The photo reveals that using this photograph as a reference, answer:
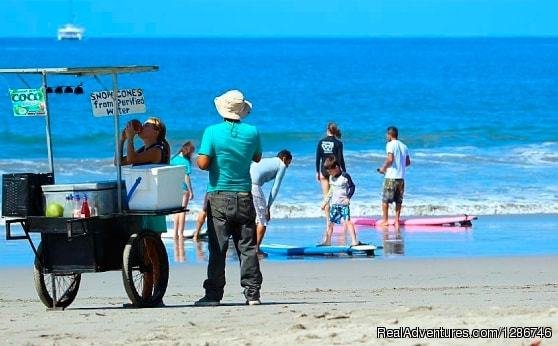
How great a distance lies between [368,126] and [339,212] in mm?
29736

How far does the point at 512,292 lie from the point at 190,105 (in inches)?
1713

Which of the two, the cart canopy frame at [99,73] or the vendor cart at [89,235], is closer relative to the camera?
the cart canopy frame at [99,73]

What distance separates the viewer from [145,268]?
30.0 feet

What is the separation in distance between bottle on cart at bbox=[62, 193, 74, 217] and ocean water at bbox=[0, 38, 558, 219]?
1288 millimetres

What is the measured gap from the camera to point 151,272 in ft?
30.3

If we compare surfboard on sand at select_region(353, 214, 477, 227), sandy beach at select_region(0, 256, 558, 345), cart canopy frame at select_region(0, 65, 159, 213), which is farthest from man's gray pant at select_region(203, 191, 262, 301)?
surfboard on sand at select_region(353, 214, 477, 227)

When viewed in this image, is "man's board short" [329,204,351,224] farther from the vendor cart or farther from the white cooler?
the white cooler

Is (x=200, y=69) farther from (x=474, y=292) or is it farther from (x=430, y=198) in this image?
(x=474, y=292)

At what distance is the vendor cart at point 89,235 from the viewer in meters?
8.83

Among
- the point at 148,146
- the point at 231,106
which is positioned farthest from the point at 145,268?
the point at 231,106

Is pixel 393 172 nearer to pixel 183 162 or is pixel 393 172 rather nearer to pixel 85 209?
pixel 183 162

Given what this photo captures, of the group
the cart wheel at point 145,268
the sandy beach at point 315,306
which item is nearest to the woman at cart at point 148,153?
the cart wheel at point 145,268

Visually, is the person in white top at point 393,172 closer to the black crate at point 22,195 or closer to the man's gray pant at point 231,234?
the man's gray pant at point 231,234

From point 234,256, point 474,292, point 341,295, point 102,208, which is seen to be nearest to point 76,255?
point 102,208
